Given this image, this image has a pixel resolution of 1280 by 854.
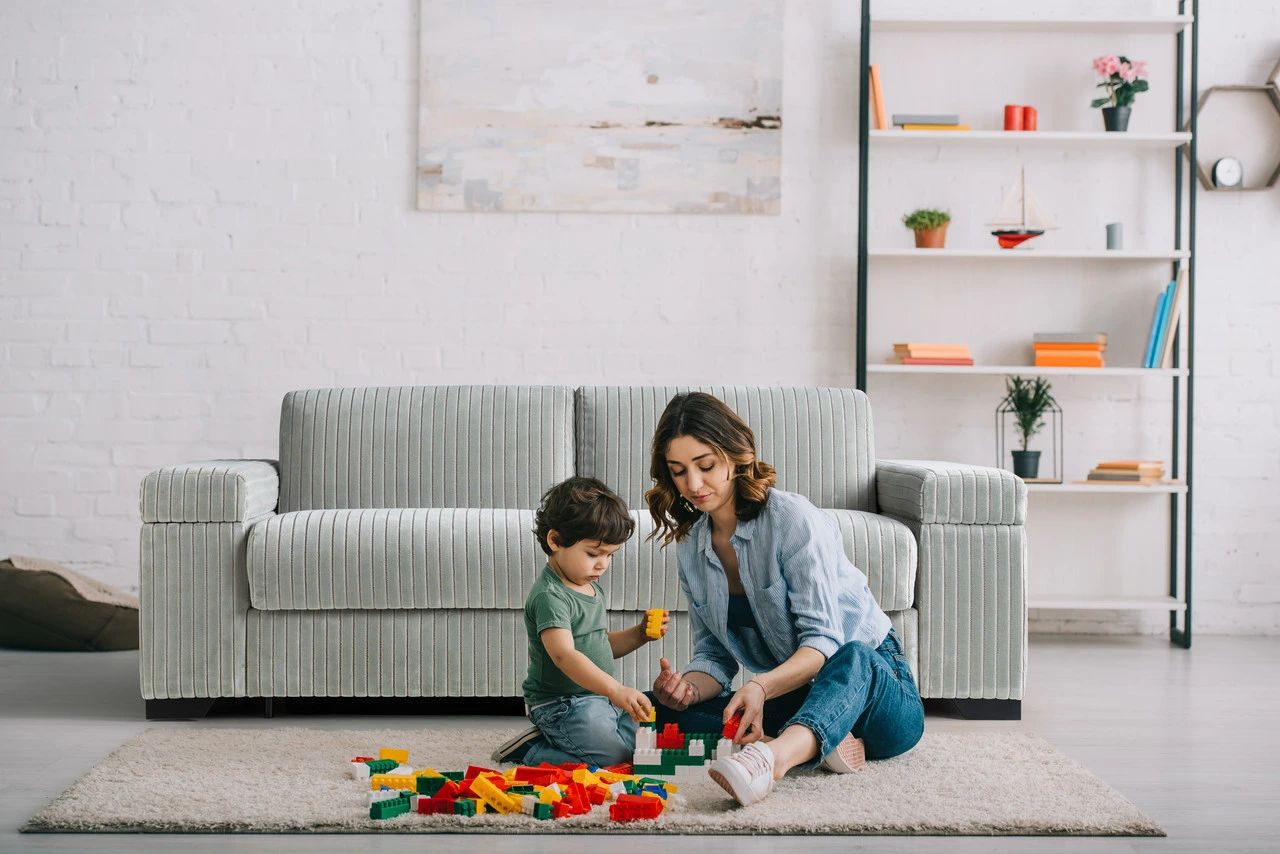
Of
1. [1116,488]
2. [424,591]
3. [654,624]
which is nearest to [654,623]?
[654,624]

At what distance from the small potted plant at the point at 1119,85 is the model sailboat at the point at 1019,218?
326 millimetres

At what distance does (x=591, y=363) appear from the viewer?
379 cm

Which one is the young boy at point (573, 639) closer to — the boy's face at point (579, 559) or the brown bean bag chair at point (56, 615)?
the boy's face at point (579, 559)

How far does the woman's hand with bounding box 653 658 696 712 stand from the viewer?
1.98 metres

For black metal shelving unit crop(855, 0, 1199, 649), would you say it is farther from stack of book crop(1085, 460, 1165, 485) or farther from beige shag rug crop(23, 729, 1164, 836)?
beige shag rug crop(23, 729, 1164, 836)

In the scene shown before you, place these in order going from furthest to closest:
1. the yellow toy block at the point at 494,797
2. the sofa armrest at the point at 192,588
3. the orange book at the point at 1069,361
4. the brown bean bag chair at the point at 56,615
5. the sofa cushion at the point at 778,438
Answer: the orange book at the point at 1069,361 < the brown bean bag chair at the point at 56,615 < the sofa cushion at the point at 778,438 < the sofa armrest at the point at 192,588 < the yellow toy block at the point at 494,797

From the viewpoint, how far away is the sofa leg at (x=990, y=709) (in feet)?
8.38

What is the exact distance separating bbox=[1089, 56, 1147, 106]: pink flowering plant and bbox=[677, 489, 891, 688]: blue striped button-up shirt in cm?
225

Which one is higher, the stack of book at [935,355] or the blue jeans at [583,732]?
the stack of book at [935,355]

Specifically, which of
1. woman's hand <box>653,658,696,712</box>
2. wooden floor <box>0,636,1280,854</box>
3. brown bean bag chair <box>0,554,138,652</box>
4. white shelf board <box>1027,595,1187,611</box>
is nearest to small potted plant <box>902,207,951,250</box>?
white shelf board <box>1027,595,1187,611</box>

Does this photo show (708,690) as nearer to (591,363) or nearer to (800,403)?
(800,403)

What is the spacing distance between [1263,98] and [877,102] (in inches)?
50.6

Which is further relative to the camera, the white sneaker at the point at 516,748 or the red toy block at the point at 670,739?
the white sneaker at the point at 516,748

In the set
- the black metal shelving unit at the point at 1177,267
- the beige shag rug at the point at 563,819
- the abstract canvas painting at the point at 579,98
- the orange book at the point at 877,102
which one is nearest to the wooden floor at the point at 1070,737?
the beige shag rug at the point at 563,819
